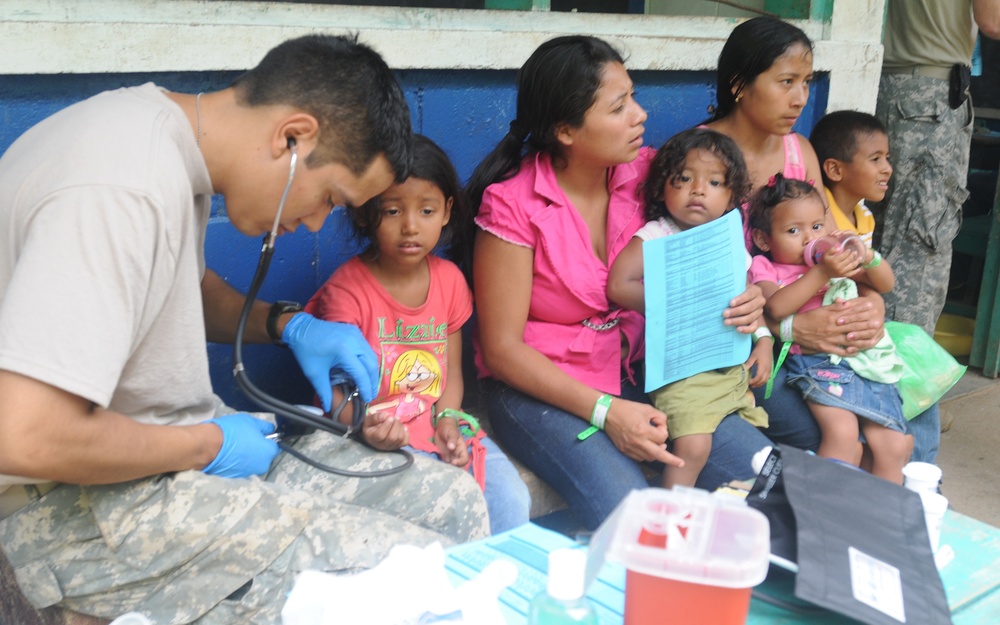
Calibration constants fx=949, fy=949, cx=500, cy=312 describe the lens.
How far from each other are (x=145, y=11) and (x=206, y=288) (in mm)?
661

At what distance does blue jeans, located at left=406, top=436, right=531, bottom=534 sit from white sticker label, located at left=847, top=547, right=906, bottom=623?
867mm

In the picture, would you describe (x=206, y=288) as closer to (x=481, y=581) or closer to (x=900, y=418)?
(x=481, y=581)

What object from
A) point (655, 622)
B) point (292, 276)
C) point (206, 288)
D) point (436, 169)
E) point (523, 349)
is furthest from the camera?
point (292, 276)

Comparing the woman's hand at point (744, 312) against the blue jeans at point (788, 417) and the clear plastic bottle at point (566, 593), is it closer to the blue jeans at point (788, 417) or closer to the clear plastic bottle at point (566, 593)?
the blue jeans at point (788, 417)

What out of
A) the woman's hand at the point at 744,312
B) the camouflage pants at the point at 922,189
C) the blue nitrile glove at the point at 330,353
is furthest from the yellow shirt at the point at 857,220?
the blue nitrile glove at the point at 330,353

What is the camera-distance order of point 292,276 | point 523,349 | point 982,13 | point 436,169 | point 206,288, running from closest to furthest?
1. point 206,288
2. point 436,169
3. point 523,349
4. point 292,276
5. point 982,13

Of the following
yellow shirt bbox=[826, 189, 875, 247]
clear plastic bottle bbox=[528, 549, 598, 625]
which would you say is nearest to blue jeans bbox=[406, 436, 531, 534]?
clear plastic bottle bbox=[528, 549, 598, 625]

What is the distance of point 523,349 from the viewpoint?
2211mm

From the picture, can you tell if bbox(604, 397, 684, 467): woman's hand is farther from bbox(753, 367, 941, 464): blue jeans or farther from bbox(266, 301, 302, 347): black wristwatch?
bbox(266, 301, 302, 347): black wristwatch

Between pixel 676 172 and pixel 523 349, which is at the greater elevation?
pixel 676 172

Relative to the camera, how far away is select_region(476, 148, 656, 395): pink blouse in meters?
2.23

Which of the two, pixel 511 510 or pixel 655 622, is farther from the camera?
pixel 511 510

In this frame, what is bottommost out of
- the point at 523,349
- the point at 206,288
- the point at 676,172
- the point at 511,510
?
the point at 511,510

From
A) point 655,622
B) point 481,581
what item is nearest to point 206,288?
point 481,581
